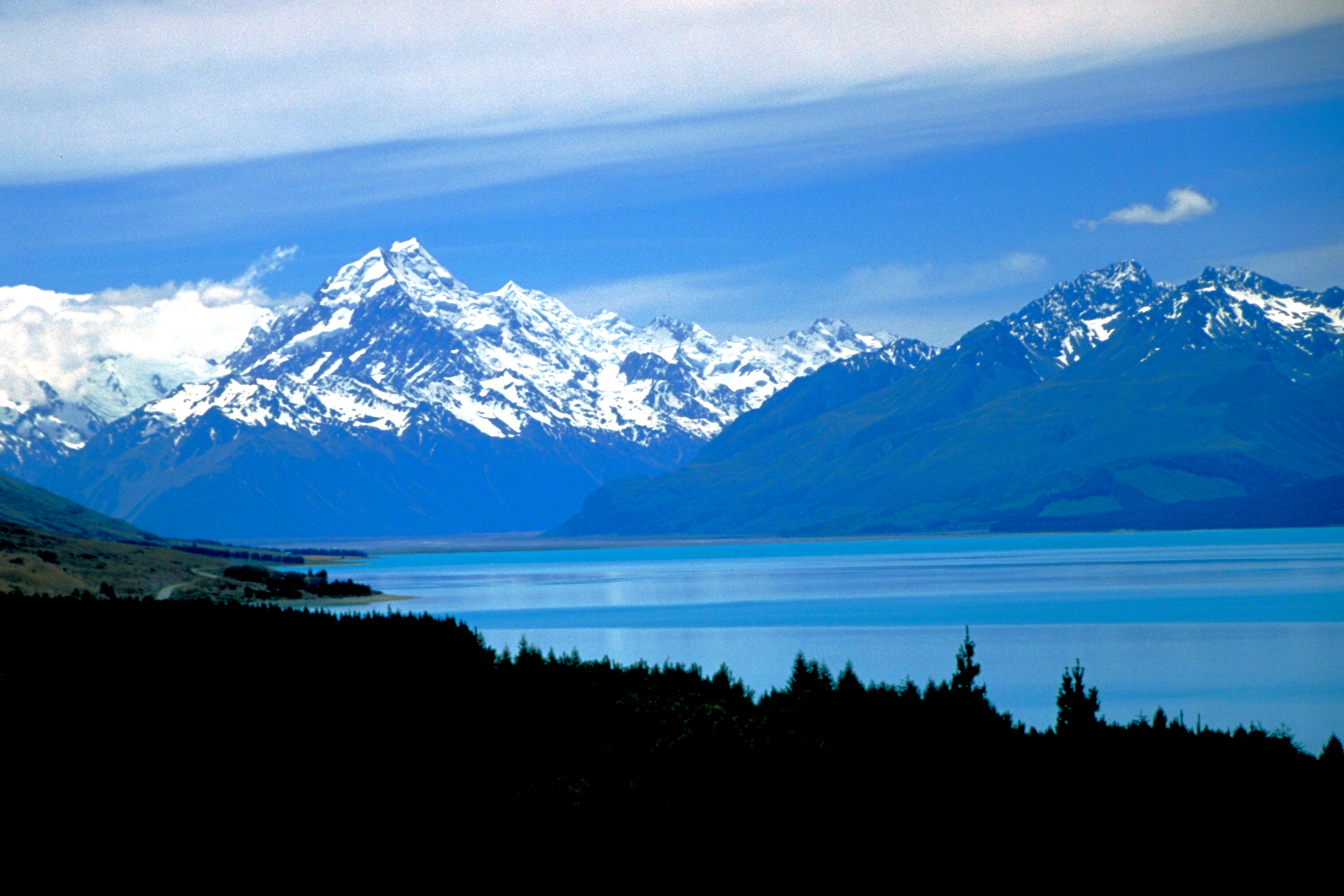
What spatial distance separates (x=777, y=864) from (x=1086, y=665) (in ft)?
192

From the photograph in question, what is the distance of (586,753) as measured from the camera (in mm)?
42000

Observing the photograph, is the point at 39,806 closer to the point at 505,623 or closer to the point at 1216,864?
the point at 1216,864

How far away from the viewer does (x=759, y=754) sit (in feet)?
122

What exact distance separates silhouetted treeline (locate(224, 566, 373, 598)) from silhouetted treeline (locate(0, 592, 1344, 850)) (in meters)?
96.0

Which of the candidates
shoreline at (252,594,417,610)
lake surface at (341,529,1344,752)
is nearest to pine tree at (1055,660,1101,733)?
lake surface at (341,529,1344,752)

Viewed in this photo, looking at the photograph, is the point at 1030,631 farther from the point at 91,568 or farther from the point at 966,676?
the point at 91,568

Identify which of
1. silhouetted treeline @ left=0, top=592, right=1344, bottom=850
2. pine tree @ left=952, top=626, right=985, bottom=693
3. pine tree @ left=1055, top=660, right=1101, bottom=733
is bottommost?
silhouetted treeline @ left=0, top=592, right=1344, bottom=850

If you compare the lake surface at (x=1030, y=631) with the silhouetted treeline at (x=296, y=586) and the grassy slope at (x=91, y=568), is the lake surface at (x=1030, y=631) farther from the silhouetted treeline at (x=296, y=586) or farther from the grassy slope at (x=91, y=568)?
the grassy slope at (x=91, y=568)

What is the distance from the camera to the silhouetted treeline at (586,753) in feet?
106

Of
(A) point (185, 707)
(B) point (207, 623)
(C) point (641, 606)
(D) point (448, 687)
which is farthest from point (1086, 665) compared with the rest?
(C) point (641, 606)

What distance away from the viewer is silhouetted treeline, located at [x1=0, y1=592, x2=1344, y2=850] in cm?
3241

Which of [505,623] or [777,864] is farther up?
[505,623]

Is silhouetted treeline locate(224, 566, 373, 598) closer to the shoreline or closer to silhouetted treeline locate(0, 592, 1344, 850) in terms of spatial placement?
the shoreline

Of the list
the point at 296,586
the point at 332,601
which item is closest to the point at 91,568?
the point at 296,586
